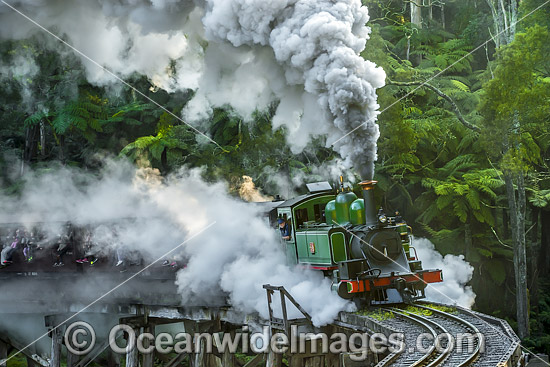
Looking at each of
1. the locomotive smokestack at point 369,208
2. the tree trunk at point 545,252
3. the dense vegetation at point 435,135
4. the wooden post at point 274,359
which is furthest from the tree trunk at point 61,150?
→ the tree trunk at point 545,252

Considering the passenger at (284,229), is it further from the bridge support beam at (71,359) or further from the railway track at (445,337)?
the bridge support beam at (71,359)

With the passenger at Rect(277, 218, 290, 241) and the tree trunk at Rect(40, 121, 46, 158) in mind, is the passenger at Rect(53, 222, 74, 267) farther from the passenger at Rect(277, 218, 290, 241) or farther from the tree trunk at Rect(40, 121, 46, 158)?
the tree trunk at Rect(40, 121, 46, 158)

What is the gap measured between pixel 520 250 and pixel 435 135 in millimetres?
4160

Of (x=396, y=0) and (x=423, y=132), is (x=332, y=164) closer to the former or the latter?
(x=423, y=132)

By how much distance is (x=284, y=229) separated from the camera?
41.5 ft

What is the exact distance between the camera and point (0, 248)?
16.7 metres

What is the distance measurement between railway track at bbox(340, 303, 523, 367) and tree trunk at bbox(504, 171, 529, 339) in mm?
6516

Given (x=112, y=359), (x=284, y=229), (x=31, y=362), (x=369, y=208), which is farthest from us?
(x=112, y=359)

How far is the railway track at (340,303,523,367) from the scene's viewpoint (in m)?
7.76

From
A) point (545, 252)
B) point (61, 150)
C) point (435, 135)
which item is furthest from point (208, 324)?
point (545, 252)

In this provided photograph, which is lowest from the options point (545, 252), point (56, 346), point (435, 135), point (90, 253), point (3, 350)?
point (3, 350)

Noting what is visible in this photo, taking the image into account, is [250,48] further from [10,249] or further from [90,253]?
[10,249]

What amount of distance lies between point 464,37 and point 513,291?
27.8 feet

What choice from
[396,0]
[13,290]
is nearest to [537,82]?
[396,0]
